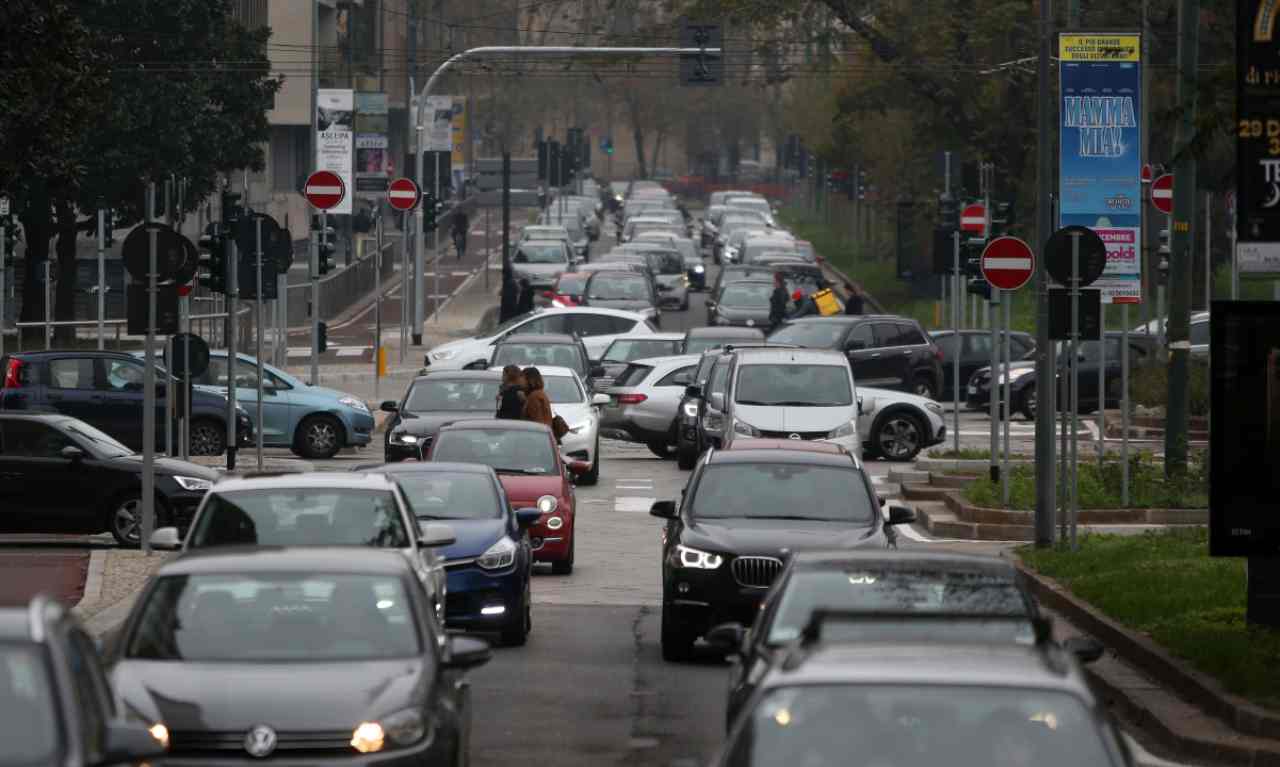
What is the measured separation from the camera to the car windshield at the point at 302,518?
14016 millimetres

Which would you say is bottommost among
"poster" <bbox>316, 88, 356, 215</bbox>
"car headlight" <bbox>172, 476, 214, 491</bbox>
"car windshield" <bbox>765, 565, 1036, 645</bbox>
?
"car headlight" <bbox>172, 476, 214, 491</bbox>

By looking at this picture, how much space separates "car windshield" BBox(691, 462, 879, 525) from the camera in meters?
17.2

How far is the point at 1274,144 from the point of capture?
44.1 feet

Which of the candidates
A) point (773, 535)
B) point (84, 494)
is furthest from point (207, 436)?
point (773, 535)

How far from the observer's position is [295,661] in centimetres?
1044

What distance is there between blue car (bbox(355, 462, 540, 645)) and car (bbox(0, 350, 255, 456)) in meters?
14.0

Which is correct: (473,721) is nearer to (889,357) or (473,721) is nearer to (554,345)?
(554,345)

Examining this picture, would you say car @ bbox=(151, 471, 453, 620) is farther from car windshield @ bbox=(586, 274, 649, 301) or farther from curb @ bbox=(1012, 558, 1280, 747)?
car windshield @ bbox=(586, 274, 649, 301)

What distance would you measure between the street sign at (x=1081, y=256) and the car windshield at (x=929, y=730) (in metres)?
14.3

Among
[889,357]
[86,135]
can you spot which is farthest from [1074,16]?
[86,135]

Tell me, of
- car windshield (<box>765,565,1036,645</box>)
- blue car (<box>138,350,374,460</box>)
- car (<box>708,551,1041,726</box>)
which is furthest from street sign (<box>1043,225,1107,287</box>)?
blue car (<box>138,350,374,460</box>)

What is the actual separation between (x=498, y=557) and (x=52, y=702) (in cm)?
1000

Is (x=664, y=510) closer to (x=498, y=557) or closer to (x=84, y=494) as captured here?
(x=498, y=557)

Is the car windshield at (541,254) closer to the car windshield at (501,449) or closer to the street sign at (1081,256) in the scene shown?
the car windshield at (501,449)
